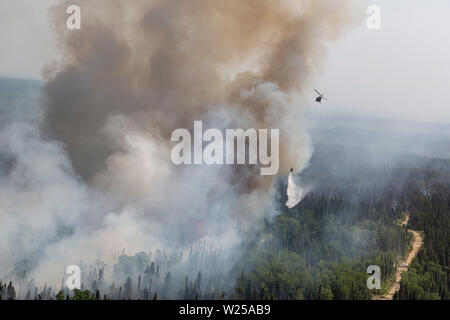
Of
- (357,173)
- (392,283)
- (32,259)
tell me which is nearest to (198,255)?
(32,259)

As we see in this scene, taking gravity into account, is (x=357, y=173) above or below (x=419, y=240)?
above

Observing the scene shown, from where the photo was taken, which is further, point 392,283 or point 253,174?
point 253,174

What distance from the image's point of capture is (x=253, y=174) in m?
57.7

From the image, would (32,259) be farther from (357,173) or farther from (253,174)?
(357,173)

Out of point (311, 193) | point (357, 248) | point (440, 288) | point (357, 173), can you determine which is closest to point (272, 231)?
point (357, 248)

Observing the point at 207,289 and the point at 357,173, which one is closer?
the point at 207,289

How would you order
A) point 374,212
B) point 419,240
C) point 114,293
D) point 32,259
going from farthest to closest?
1. point 374,212
2. point 419,240
3. point 32,259
4. point 114,293

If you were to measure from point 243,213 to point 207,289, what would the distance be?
52.4 ft
